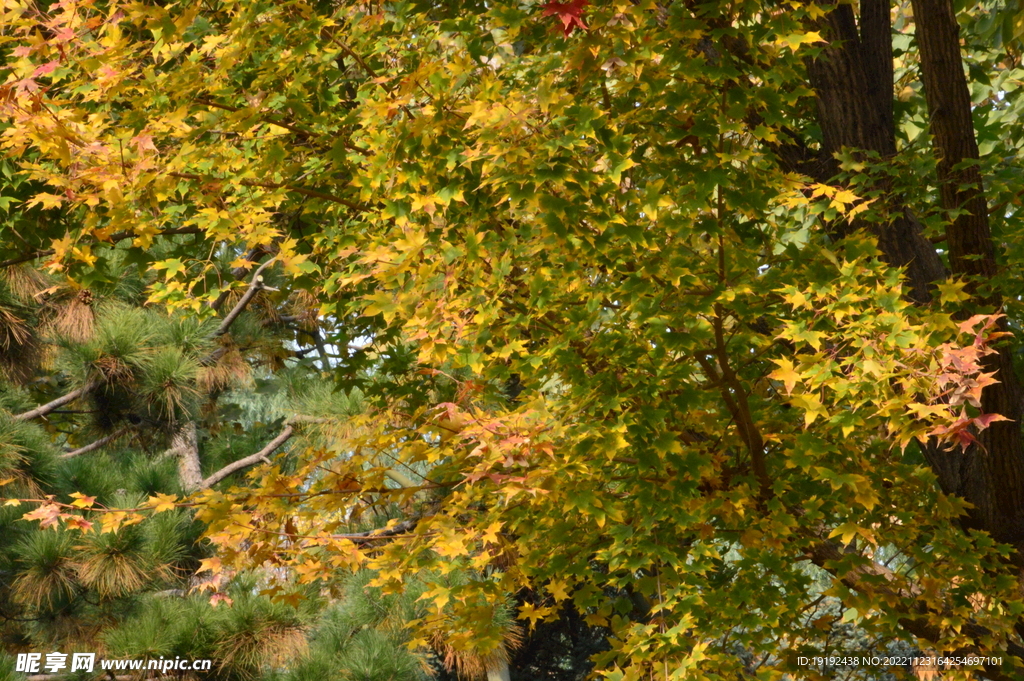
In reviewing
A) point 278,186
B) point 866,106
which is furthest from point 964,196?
point 278,186

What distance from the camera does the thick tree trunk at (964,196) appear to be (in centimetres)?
298

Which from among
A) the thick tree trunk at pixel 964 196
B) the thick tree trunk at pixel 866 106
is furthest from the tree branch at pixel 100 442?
the thick tree trunk at pixel 964 196

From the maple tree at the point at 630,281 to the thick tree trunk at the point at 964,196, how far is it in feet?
0.03

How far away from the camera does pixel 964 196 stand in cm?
303

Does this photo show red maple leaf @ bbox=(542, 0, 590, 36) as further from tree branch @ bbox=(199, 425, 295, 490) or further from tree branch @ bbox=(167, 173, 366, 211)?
tree branch @ bbox=(199, 425, 295, 490)

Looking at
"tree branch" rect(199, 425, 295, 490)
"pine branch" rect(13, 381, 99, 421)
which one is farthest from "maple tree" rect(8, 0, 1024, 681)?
"tree branch" rect(199, 425, 295, 490)

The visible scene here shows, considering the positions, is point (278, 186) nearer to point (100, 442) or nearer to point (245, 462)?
point (245, 462)

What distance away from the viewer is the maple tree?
7.77ft

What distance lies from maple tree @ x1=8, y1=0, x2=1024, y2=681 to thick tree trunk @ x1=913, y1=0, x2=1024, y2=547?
1 cm

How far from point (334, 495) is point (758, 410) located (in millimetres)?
1377

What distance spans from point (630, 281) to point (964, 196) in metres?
1.32

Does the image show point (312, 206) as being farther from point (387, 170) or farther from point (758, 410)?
point (758, 410)

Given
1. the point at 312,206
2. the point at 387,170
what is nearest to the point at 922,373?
the point at 387,170

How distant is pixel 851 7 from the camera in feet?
11.6
